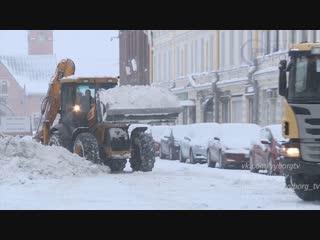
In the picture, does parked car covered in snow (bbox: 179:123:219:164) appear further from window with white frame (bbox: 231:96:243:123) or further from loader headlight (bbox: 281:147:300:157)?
loader headlight (bbox: 281:147:300:157)

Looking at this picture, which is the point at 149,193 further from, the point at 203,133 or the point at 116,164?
the point at 203,133

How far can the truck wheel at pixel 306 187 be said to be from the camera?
15102 millimetres

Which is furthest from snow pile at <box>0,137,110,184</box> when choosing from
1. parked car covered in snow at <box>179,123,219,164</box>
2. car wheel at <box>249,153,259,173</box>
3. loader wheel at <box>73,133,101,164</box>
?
parked car covered in snow at <box>179,123,219,164</box>

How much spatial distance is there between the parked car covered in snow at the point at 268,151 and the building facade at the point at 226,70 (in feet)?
27.3

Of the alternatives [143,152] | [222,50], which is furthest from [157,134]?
[143,152]

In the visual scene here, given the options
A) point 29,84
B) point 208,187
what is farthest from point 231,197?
point 29,84

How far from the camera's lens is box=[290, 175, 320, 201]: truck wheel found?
1510 cm

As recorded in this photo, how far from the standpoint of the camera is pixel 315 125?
1470 cm

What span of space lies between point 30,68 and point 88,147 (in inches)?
2576

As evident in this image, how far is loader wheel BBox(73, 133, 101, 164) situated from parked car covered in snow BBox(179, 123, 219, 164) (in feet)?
25.6

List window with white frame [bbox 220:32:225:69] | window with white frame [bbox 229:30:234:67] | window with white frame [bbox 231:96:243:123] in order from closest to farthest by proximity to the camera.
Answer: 1. window with white frame [bbox 231:96:243:123]
2. window with white frame [bbox 229:30:234:67]
3. window with white frame [bbox 220:32:225:69]

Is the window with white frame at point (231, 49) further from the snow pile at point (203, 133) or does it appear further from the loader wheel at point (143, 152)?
the loader wheel at point (143, 152)

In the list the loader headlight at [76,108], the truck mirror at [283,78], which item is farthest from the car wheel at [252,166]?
the truck mirror at [283,78]

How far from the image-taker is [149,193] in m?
16.5
